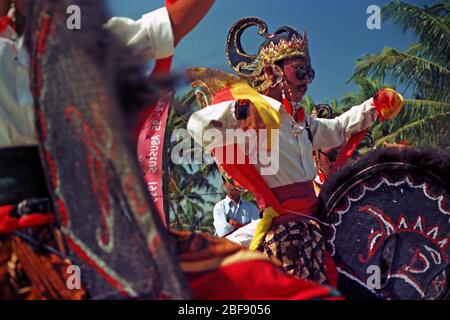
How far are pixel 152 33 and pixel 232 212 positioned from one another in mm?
5644

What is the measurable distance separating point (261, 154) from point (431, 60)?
12705mm

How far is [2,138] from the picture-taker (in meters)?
1.75

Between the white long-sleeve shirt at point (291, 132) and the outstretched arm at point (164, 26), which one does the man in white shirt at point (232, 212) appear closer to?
the white long-sleeve shirt at point (291, 132)

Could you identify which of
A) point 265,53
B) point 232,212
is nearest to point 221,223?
point 232,212

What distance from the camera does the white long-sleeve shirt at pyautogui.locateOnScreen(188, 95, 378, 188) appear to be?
3.16 m

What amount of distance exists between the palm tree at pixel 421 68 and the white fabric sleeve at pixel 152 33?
42.2 feet

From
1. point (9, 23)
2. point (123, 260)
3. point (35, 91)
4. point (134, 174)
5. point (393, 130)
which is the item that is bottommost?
point (393, 130)

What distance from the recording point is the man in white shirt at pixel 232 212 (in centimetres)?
728

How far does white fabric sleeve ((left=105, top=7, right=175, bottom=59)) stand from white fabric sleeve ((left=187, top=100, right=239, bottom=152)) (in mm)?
1252

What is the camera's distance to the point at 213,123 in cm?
315

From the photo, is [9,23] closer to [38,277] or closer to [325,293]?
[38,277]

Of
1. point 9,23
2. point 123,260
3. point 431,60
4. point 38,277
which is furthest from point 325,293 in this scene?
point 431,60

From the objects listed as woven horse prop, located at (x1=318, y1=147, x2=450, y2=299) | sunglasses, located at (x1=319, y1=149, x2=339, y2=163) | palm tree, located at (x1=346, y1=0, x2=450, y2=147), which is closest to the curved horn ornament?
woven horse prop, located at (x1=318, y1=147, x2=450, y2=299)

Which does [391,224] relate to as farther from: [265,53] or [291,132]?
[265,53]
